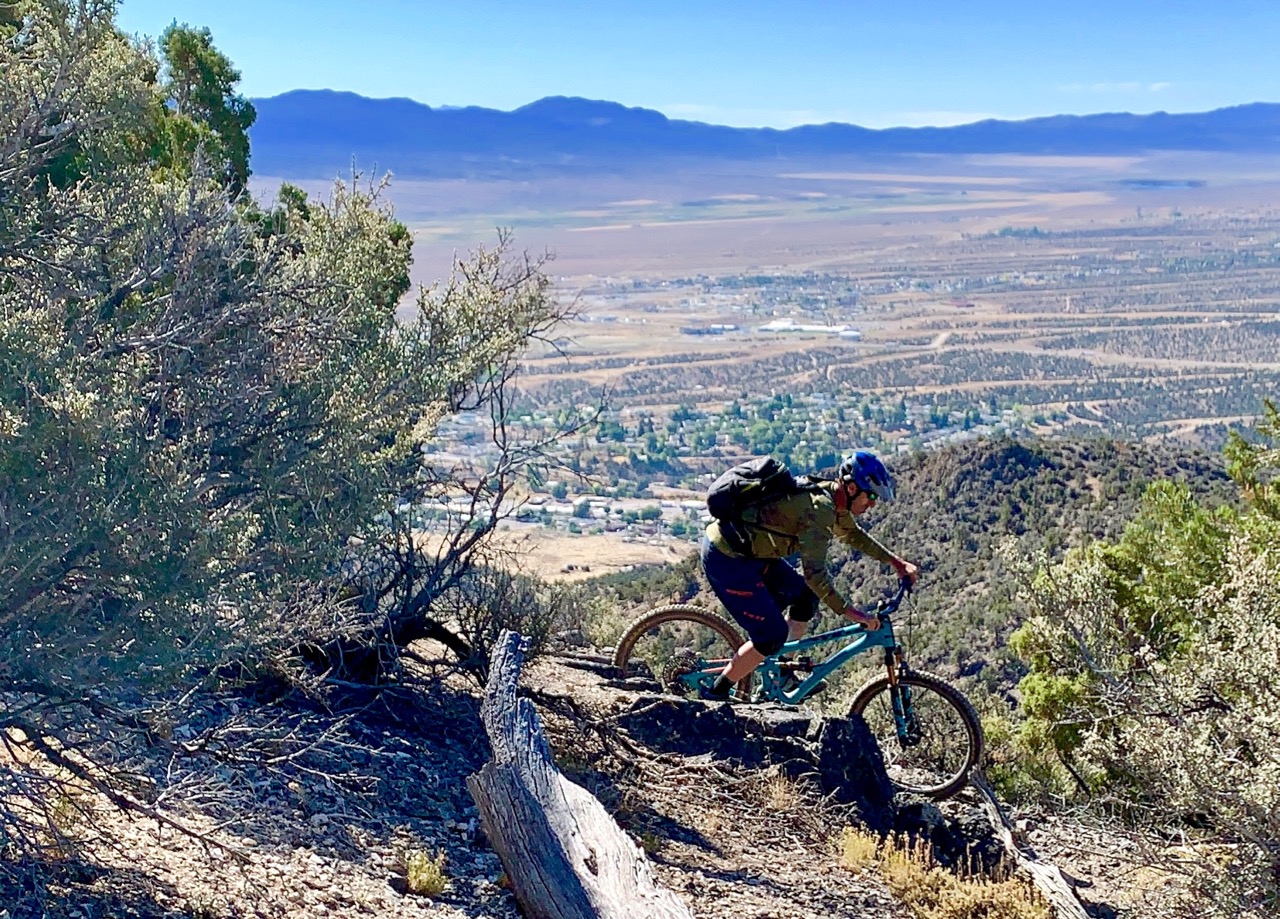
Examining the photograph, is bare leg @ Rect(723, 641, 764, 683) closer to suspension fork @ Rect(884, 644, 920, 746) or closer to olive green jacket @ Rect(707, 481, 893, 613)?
olive green jacket @ Rect(707, 481, 893, 613)

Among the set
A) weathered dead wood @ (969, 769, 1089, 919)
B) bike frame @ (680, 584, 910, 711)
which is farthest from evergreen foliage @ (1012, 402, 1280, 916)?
bike frame @ (680, 584, 910, 711)

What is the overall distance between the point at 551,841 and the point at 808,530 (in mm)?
2523

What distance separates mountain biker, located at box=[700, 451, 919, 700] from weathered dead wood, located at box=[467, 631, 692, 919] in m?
1.99

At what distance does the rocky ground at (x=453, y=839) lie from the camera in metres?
4.92

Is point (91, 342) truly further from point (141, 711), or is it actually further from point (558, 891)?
point (558, 891)

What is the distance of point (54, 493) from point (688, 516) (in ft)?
130

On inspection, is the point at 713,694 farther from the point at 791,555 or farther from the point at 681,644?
the point at 791,555

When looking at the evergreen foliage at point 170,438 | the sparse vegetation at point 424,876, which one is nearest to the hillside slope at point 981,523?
the evergreen foliage at point 170,438

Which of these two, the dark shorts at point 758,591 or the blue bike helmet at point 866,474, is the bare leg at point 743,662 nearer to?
the dark shorts at point 758,591

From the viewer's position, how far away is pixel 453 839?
5965 millimetres

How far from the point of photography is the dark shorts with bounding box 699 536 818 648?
23.1ft

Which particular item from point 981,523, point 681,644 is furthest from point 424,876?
point 981,523

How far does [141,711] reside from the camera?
16.0ft

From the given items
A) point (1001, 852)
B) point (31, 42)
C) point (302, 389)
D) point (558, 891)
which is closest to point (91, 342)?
point (302, 389)
